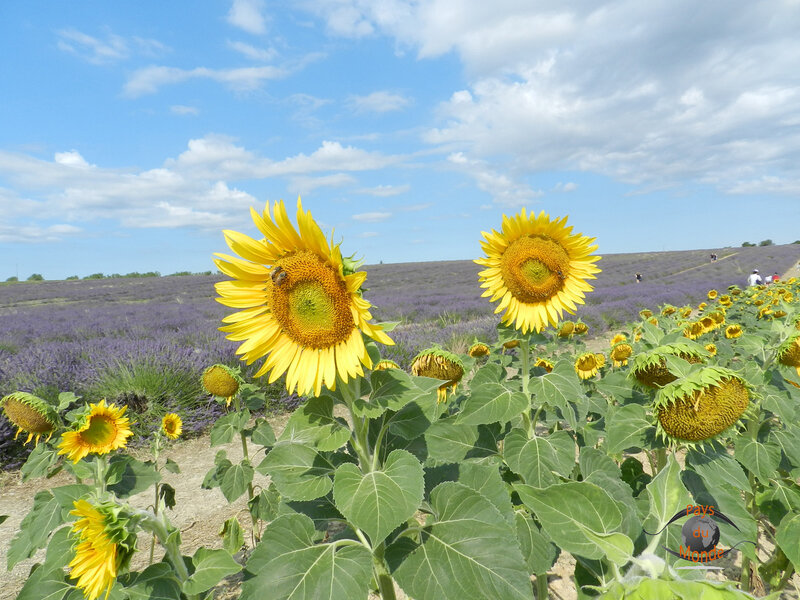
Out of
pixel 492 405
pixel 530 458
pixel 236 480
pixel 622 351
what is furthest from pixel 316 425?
pixel 622 351

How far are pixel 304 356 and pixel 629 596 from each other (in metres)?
1.09

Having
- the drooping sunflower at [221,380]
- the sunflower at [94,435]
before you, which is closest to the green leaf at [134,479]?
the sunflower at [94,435]

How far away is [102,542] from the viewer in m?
1.46

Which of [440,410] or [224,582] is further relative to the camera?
[224,582]

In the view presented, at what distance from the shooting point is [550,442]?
2102mm

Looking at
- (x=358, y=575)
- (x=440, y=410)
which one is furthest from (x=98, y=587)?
(x=440, y=410)

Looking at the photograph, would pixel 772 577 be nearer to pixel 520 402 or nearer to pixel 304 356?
pixel 520 402

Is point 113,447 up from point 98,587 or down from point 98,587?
up

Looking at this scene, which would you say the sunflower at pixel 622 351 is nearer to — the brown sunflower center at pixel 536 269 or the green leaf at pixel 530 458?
the brown sunflower center at pixel 536 269

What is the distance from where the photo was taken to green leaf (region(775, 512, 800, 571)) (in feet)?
5.46

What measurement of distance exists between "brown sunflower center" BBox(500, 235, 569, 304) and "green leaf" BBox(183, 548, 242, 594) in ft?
6.05

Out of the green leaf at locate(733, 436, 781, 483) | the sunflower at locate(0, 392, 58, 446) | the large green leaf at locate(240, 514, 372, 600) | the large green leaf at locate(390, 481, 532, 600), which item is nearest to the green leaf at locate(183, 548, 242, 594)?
the large green leaf at locate(240, 514, 372, 600)

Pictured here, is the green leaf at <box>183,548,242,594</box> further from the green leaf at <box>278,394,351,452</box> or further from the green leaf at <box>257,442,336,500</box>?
the green leaf at <box>278,394,351,452</box>

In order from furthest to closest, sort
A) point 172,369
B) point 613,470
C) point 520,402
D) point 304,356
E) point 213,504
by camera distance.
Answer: point 172,369, point 213,504, point 520,402, point 613,470, point 304,356
